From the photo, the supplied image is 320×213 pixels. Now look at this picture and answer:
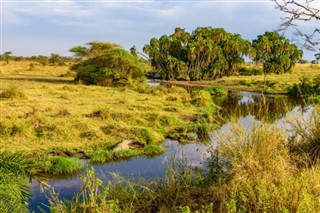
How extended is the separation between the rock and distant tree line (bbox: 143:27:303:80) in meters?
42.6

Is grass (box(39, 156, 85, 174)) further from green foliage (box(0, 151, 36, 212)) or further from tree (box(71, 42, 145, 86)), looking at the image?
tree (box(71, 42, 145, 86))

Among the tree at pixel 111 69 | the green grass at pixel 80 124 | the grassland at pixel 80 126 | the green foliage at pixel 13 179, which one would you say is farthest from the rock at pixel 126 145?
the tree at pixel 111 69

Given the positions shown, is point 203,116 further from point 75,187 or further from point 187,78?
point 187,78

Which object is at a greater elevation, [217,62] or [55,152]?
[217,62]

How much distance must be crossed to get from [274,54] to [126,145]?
57.2 m

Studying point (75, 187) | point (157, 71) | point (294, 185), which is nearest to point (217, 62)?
point (157, 71)

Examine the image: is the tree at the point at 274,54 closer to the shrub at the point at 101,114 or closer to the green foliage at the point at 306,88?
the green foliage at the point at 306,88

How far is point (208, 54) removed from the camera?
5716 centimetres

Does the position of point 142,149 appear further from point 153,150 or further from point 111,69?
point 111,69

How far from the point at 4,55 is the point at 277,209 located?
230 ft

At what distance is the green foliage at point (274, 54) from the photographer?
6347 cm

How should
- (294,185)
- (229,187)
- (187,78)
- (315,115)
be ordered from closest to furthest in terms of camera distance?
(294,185)
(229,187)
(315,115)
(187,78)

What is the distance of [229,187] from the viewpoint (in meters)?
6.00

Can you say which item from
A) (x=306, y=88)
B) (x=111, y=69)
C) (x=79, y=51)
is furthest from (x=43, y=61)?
(x=306, y=88)
